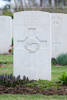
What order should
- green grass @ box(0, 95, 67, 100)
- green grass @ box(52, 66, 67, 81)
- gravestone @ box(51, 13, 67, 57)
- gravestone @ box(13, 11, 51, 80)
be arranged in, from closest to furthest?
green grass @ box(0, 95, 67, 100) < gravestone @ box(13, 11, 51, 80) < green grass @ box(52, 66, 67, 81) < gravestone @ box(51, 13, 67, 57)

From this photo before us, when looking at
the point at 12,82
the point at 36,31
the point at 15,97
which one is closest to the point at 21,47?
the point at 36,31

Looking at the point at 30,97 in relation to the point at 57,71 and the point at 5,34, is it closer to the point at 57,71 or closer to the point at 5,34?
the point at 57,71

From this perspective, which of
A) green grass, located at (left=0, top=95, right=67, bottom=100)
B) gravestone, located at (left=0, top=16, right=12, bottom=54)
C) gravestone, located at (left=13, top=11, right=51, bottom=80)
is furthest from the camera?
gravestone, located at (left=0, top=16, right=12, bottom=54)

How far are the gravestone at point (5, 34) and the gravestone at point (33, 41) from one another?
8.66m

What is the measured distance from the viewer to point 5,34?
746 inches

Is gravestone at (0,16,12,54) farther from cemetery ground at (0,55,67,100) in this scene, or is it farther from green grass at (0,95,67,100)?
green grass at (0,95,67,100)

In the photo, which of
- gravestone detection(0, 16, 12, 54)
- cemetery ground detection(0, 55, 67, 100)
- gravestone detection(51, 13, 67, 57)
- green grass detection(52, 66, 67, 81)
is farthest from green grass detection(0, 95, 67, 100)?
gravestone detection(0, 16, 12, 54)

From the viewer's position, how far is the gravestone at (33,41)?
33.3ft

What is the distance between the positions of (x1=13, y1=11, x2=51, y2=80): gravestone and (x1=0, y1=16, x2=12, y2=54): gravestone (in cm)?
866

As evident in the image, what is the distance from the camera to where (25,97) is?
8422 millimetres

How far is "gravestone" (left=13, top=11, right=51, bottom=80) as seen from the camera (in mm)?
10156

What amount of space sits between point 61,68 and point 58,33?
193 centimetres

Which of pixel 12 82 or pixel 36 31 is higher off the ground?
pixel 36 31

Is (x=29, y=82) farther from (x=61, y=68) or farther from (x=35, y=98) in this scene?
(x=61, y=68)
